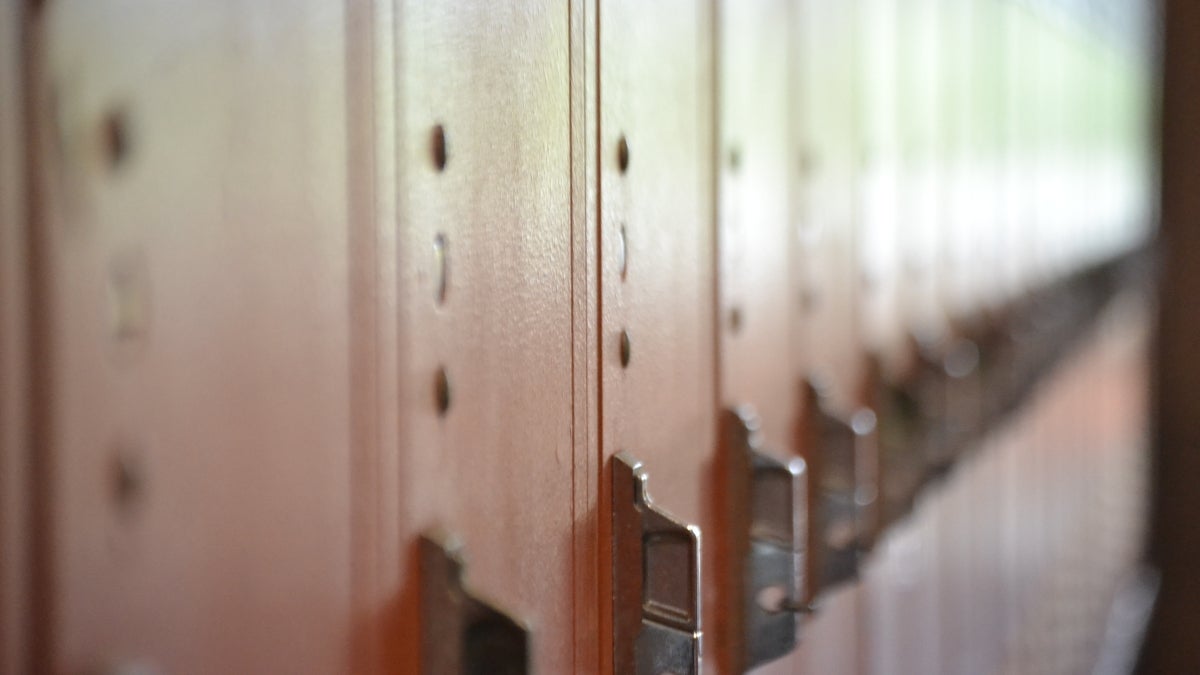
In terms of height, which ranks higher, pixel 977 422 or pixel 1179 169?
pixel 1179 169

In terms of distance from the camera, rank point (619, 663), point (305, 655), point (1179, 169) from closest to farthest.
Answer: point (305, 655)
point (619, 663)
point (1179, 169)

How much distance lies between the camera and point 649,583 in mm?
918

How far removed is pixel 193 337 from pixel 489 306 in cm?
25

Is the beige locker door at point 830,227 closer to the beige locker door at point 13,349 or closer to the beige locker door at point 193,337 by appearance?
the beige locker door at point 193,337

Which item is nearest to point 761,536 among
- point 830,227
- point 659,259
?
point 659,259

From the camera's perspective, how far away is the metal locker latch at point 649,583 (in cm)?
90

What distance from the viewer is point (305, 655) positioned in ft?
1.99

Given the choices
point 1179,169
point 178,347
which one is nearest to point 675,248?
point 178,347

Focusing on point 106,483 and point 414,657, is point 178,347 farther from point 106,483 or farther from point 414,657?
point 414,657

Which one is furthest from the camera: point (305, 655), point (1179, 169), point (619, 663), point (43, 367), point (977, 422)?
point (1179, 169)

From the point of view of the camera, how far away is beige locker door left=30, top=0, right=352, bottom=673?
46 centimetres

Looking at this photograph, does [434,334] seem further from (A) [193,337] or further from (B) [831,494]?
(B) [831,494]

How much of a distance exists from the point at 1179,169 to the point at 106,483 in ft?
18.5

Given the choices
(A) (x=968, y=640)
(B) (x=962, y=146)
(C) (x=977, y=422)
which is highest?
(B) (x=962, y=146)
